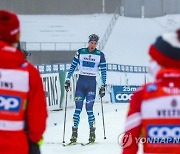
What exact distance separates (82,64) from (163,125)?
724cm

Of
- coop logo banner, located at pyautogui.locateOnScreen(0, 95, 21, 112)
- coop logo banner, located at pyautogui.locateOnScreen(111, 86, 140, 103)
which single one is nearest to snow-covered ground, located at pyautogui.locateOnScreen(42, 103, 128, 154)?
coop logo banner, located at pyautogui.locateOnScreen(111, 86, 140, 103)

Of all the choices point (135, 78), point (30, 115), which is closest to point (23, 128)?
point (30, 115)

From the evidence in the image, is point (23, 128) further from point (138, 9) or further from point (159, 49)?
point (138, 9)

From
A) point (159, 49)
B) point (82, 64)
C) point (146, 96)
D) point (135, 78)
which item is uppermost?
point (159, 49)

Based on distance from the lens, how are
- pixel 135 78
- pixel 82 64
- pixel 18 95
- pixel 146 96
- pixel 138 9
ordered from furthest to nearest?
pixel 138 9, pixel 135 78, pixel 82 64, pixel 18 95, pixel 146 96

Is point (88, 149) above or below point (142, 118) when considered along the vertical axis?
below

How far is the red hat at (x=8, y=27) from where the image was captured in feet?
12.2

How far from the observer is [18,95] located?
366 centimetres

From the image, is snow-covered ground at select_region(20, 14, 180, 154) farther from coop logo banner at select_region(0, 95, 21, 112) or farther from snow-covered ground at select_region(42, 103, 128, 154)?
coop logo banner at select_region(0, 95, 21, 112)

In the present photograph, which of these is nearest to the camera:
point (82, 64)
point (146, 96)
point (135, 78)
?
point (146, 96)

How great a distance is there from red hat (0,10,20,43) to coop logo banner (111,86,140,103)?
1432 cm

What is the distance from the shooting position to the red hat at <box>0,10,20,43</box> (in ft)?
12.2

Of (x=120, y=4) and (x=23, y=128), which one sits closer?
(x=23, y=128)

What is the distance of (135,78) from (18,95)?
20852 millimetres
